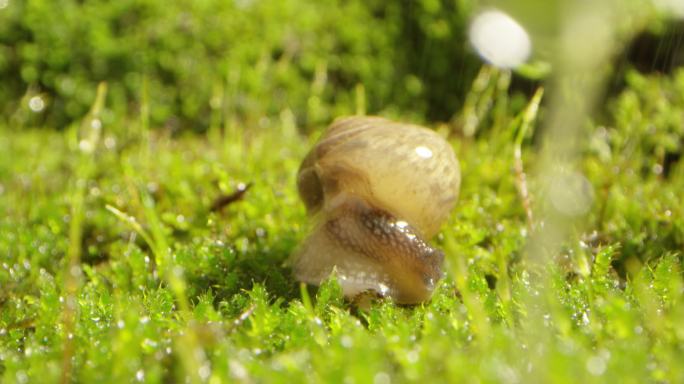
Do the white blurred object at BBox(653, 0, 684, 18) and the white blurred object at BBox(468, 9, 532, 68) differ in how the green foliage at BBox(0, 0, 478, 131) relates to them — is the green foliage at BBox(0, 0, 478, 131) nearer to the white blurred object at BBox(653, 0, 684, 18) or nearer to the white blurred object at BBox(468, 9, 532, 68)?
the white blurred object at BBox(468, 9, 532, 68)

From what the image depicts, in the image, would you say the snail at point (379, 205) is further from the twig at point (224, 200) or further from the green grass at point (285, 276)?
the twig at point (224, 200)

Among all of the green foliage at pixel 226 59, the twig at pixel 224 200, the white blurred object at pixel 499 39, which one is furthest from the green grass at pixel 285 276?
the green foliage at pixel 226 59

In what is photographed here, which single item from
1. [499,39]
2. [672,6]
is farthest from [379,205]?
[672,6]

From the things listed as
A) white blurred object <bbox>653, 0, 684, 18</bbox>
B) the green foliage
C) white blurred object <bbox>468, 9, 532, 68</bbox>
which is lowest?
the green foliage

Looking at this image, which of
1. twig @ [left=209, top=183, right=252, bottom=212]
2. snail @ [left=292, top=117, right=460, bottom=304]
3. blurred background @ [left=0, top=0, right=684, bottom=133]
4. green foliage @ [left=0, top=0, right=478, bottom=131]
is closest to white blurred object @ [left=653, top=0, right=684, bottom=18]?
blurred background @ [left=0, top=0, right=684, bottom=133]

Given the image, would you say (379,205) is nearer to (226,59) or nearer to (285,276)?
(285,276)
